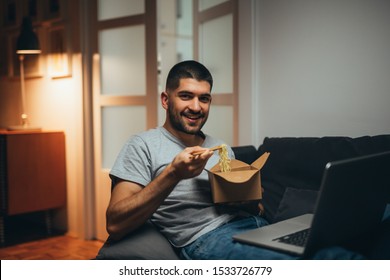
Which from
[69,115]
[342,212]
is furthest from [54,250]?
[342,212]

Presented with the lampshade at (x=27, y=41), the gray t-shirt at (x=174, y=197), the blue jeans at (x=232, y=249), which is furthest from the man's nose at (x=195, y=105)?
the lampshade at (x=27, y=41)

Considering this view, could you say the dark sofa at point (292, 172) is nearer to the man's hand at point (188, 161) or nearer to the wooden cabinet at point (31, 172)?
the man's hand at point (188, 161)

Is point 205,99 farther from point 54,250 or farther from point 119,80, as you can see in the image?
point 54,250

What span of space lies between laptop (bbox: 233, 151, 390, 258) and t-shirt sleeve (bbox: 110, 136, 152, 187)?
355 mm

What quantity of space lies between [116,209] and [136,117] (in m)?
1.71

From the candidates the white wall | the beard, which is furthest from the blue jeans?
the white wall

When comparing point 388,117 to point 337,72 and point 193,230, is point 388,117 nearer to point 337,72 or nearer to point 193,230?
point 337,72

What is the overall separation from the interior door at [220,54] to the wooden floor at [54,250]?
1152 millimetres

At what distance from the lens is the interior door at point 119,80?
111 inches

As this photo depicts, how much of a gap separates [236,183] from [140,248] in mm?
351

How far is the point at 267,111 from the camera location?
2229 millimetres

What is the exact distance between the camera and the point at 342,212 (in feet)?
3.57
